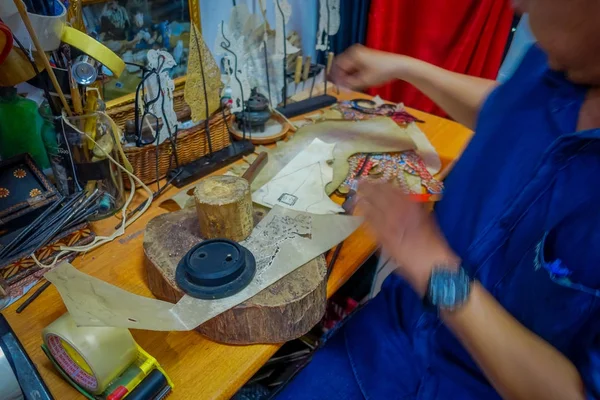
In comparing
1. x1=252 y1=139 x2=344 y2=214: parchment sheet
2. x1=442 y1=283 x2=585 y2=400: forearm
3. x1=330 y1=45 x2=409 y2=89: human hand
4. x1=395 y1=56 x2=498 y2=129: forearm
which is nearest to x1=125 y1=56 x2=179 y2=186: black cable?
x1=252 y1=139 x2=344 y2=214: parchment sheet

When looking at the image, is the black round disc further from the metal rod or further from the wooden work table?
the metal rod

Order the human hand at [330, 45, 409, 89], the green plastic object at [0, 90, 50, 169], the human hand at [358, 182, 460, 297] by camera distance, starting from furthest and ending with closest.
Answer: the human hand at [330, 45, 409, 89]
the green plastic object at [0, 90, 50, 169]
the human hand at [358, 182, 460, 297]

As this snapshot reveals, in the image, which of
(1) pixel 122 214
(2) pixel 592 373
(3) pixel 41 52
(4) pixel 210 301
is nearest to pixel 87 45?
(3) pixel 41 52

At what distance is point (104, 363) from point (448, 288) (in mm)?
471

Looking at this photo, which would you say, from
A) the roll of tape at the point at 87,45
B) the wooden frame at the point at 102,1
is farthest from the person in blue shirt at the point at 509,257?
the wooden frame at the point at 102,1

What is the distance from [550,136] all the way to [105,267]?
0.80m

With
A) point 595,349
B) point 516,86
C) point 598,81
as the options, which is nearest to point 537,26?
point 598,81

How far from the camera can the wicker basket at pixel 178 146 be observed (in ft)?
3.15

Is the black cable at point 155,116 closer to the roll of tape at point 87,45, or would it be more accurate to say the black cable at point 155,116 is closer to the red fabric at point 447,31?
the roll of tape at point 87,45

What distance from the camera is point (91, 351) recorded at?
0.55 metres

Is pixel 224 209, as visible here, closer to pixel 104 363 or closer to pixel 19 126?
pixel 104 363

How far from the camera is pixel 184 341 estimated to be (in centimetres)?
66

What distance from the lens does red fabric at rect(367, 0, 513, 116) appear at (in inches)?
56.9

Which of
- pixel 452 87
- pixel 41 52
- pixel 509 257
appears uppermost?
pixel 41 52
